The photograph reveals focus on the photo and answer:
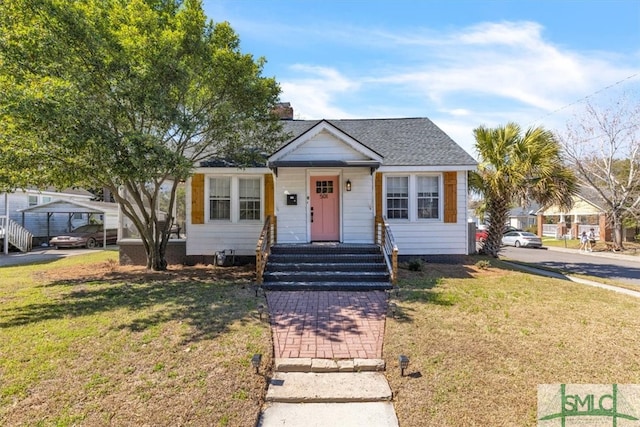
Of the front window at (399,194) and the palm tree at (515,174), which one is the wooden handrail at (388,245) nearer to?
the front window at (399,194)

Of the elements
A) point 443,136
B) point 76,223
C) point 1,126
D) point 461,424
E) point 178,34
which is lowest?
point 461,424

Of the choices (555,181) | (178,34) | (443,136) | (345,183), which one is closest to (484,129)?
(443,136)

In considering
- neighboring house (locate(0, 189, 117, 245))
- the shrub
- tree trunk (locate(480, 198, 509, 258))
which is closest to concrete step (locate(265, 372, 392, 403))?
the shrub

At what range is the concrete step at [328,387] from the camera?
13.4 ft

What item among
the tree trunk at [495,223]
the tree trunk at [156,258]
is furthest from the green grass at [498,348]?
the tree trunk at [156,258]

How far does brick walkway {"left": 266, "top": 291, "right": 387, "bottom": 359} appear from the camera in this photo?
518 centimetres

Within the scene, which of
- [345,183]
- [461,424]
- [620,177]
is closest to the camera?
[461,424]

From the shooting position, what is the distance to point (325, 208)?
11.7 m

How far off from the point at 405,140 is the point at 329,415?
11401 mm

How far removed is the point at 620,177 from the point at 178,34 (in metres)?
34.2

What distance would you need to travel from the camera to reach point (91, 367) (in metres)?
4.52

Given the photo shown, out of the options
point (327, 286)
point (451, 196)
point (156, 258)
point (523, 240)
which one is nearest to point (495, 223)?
point (451, 196)

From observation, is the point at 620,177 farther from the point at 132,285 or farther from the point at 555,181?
the point at 132,285

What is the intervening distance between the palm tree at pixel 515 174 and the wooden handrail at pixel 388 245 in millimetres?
Result: 4758
